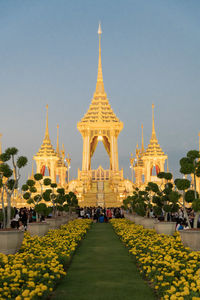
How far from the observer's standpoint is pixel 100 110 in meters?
74.2

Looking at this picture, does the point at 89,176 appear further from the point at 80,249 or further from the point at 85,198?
the point at 80,249

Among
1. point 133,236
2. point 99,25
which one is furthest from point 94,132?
point 133,236

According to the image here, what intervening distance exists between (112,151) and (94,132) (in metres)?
5.07

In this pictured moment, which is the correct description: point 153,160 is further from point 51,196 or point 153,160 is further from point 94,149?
point 51,196

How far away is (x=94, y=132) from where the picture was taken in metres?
72.5

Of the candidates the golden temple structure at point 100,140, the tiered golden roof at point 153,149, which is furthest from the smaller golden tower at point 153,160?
the golden temple structure at point 100,140

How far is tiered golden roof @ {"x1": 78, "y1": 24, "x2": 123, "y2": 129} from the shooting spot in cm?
7275

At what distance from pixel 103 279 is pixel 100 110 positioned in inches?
2524

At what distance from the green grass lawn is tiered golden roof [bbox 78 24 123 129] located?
56.6 m

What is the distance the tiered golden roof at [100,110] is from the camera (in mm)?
72750

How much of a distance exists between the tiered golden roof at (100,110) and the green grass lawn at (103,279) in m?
56.6

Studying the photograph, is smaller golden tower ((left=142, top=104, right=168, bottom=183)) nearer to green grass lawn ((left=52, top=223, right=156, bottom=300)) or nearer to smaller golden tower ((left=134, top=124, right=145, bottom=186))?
smaller golden tower ((left=134, top=124, right=145, bottom=186))

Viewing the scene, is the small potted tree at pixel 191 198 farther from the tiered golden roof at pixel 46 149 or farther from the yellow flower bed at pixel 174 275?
the tiered golden roof at pixel 46 149

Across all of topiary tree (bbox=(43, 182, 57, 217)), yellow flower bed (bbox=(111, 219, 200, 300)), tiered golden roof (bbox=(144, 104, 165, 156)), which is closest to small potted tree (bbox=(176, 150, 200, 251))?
yellow flower bed (bbox=(111, 219, 200, 300))
